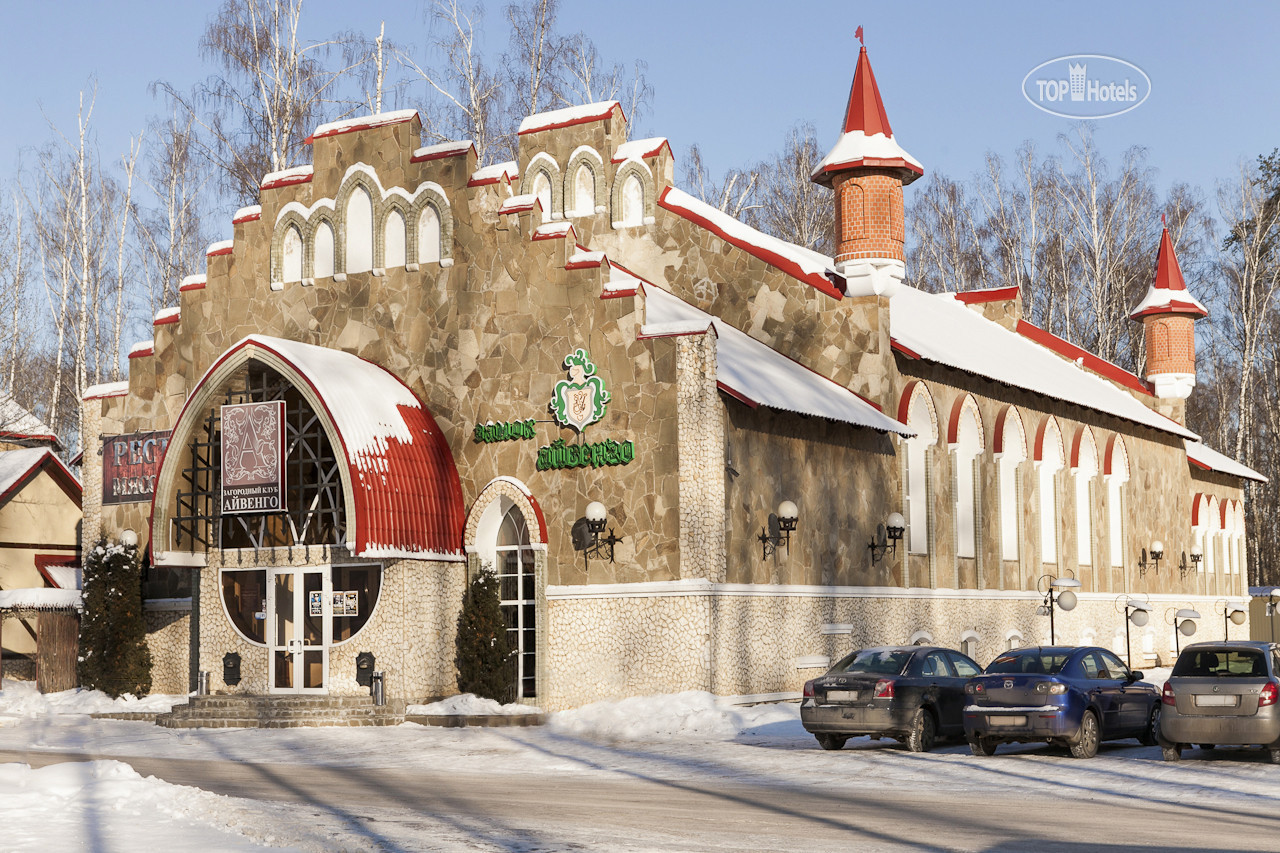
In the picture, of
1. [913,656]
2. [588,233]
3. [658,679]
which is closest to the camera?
[913,656]

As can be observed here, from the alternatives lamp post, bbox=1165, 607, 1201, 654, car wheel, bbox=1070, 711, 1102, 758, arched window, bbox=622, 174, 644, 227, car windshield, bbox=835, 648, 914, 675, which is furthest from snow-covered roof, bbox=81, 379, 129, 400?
lamp post, bbox=1165, 607, 1201, 654

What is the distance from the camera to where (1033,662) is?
63.8 ft

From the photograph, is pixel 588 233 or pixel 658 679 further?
pixel 588 233

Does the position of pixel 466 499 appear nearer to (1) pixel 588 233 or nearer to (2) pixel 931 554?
(1) pixel 588 233

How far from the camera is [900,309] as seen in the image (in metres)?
36.9

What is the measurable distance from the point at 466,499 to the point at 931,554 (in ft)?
35.0

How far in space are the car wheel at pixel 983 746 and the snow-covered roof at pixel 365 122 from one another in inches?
625

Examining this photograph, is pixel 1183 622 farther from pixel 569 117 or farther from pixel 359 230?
pixel 359 230

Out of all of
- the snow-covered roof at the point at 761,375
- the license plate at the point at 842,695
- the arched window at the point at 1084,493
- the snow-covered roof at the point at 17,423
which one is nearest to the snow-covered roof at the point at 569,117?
the snow-covered roof at the point at 761,375

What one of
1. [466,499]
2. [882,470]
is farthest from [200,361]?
[882,470]

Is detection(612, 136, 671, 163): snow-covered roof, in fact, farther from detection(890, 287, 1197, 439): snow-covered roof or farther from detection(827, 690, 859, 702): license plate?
detection(827, 690, 859, 702): license plate

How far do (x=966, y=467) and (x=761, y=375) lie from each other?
964 cm

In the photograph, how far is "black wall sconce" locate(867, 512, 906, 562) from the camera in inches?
1158

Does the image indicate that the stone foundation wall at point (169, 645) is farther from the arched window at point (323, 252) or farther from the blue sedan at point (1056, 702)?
the blue sedan at point (1056, 702)
